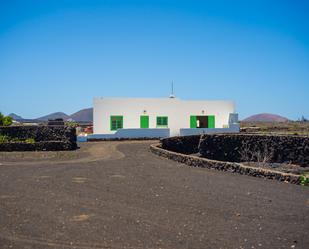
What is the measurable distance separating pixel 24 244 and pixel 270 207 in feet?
16.3

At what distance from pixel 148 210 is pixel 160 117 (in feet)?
88.0

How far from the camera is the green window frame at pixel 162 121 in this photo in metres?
34.5

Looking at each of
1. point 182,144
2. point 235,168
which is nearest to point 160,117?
point 182,144

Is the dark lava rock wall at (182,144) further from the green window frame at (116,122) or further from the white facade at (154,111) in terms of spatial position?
the green window frame at (116,122)

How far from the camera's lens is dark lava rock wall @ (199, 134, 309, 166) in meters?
18.6

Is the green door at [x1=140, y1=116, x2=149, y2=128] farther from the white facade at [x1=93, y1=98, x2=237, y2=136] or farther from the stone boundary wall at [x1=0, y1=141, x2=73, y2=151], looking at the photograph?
the stone boundary wall at [x1=0, y1=141, x2=73, y2=151]

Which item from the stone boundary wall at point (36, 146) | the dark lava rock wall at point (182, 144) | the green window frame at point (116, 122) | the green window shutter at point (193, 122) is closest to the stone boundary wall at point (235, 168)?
the dark lava rock wall at point (182, 144)

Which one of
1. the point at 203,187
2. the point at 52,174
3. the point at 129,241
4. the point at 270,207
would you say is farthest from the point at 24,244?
the point at 52,174

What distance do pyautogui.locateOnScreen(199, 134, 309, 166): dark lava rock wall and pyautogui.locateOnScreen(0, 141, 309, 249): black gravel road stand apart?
7.13 m

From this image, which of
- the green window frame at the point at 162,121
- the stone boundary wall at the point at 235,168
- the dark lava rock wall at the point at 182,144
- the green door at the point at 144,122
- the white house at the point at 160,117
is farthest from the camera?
the green window frame at the point at 162,121

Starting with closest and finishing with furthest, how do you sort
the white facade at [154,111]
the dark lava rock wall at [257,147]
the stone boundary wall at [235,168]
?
the stone boundary wall at [235,168] → the dark lava rock wall at [257,147] → the white facade at [154,111]

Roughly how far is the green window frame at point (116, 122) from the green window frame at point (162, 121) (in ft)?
11.0

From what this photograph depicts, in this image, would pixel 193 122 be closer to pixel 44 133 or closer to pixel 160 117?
pixel 160 117

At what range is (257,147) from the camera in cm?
2030
